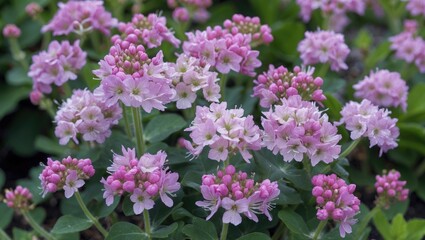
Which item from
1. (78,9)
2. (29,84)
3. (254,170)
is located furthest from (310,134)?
(29,84)

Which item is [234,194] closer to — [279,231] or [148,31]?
[279,231]

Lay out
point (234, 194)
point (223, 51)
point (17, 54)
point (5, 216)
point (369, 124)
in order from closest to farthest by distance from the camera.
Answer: point (234, 194) < point (369, 124) < point (223, 51) < point (5, 216) < point (17, 54)

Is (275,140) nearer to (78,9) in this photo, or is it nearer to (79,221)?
(79,221)

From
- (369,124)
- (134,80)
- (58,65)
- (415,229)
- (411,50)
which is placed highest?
(134,80)

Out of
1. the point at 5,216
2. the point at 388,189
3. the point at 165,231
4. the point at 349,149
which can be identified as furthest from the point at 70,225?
the point at 388,189

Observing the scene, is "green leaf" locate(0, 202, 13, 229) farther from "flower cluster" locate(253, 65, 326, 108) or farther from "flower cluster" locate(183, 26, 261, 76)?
"flower cluster" locate(253, 65, 326, 108)

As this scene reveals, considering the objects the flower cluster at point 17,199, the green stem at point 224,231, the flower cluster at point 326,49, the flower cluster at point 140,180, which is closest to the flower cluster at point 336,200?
the green stem at point 224,231
